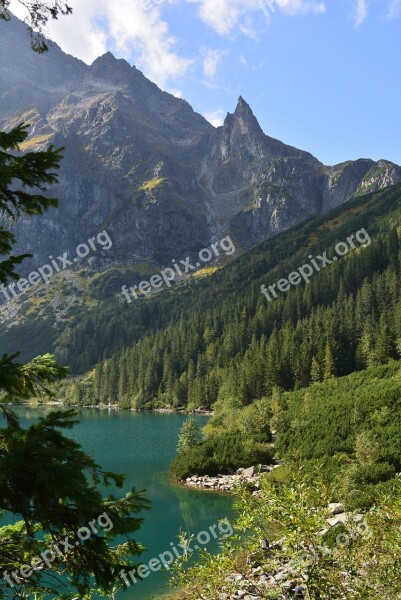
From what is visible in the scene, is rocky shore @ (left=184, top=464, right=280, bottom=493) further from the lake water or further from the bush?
the lake water

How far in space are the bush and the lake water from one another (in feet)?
7.93

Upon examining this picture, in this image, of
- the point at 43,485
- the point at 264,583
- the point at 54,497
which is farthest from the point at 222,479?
the point at 43,485

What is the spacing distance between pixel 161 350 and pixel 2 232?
161135 mm

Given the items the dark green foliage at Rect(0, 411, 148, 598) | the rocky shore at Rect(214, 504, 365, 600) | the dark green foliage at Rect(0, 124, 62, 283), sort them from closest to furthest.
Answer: the dark green foliage at Rect(0, 411, 148, 598) < the dark green foliage at Rect(0, 124, 62, 283) < the rocky shore at Rect(214, 504, 365, 600)

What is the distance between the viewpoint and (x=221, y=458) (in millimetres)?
48625

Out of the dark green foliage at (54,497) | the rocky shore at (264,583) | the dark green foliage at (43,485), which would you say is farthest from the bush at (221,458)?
the dark green foliage at (54,497)

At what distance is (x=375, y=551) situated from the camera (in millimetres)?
8695

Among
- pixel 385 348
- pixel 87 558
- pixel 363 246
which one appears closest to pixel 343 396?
pixel 385 348

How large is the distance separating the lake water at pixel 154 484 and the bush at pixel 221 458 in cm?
242

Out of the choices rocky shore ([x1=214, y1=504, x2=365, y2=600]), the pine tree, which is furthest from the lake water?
rocky shore ([x1=214, y1=504, x2=365, y2=600])

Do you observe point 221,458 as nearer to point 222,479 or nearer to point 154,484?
point 222,479

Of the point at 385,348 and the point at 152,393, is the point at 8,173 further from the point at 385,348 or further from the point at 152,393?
the point at 152,393

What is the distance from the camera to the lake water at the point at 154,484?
98.3ft

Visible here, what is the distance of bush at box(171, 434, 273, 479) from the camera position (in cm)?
4791
